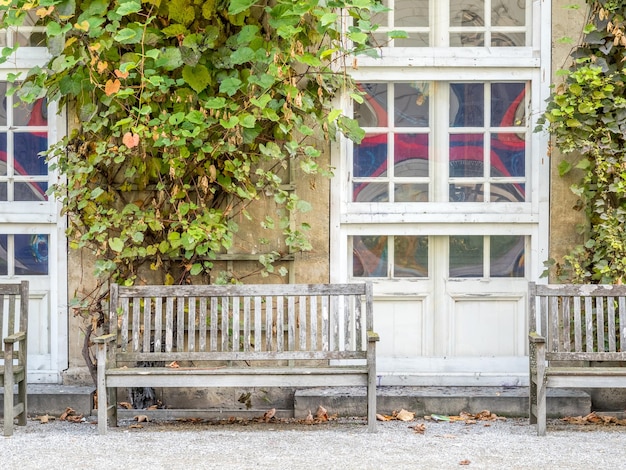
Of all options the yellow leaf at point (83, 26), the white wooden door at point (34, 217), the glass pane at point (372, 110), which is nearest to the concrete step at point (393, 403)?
the white wooden door at point (34, 217)

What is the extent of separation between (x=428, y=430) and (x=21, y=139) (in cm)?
377

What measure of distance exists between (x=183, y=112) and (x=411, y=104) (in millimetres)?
1782

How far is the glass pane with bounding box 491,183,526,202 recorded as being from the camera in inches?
278

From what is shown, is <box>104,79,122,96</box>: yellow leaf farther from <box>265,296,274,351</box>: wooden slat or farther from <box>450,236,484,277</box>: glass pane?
<box>450,236,484,277</box>: glass pane

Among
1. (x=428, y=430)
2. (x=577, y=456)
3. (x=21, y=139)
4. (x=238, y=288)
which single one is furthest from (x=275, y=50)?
(x=577, y=456)

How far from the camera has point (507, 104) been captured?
23.2ft

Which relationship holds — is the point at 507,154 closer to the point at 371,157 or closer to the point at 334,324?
the point at 371,157

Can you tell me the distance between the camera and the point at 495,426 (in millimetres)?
6355

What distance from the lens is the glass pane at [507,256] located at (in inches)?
278

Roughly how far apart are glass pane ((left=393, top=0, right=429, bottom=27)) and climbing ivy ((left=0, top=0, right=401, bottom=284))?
0.35m

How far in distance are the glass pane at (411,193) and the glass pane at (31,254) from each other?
2735 millimetres

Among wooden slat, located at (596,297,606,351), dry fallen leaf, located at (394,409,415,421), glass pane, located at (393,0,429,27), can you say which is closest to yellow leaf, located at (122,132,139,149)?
glass pane, located at (393,0,429,27)

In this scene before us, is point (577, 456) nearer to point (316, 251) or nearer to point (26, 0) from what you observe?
point (316, 251)

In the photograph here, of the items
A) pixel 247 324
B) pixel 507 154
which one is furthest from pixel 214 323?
pixel 507 154
